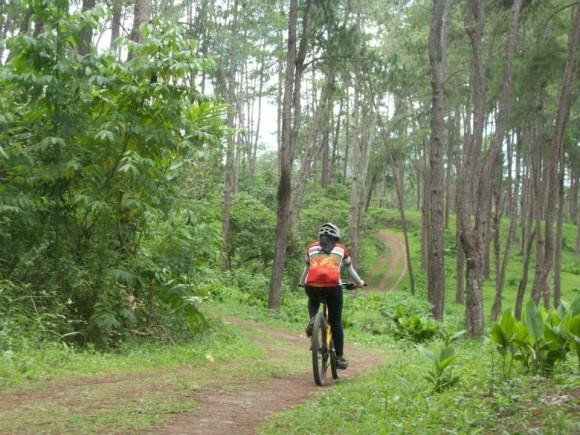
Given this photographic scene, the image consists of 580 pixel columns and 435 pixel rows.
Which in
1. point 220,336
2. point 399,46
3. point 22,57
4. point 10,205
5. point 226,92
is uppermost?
point 399,46

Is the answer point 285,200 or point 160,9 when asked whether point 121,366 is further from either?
point 160,9

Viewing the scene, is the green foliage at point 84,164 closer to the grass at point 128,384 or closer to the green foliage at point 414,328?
the grass at point 128,384

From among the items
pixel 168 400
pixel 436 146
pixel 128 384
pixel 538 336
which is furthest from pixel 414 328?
pixel 168 400

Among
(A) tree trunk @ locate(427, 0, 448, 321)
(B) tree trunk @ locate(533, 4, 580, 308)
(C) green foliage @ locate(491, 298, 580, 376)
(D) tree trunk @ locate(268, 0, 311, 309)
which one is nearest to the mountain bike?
(C) green foliage @ locate(491, 298, 580, 376)

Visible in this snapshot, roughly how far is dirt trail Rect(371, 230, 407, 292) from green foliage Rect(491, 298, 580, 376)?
30766 mm

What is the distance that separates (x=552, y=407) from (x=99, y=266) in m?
5.73

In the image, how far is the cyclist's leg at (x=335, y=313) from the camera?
24.6 feet

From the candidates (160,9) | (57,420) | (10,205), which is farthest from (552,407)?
(160,9)

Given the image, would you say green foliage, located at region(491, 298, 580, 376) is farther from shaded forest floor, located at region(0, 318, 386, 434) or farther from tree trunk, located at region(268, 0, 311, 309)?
tree trunk, located at region(268, 0, 311, 309)

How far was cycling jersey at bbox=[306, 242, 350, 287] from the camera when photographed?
734 centimetres

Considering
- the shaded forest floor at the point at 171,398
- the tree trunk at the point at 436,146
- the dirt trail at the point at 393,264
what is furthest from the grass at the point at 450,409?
the dirt trail at the point at 393,264

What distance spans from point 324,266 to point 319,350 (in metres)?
0.95

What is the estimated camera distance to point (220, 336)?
35.3 ft

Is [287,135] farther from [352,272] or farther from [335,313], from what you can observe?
[335,313]
